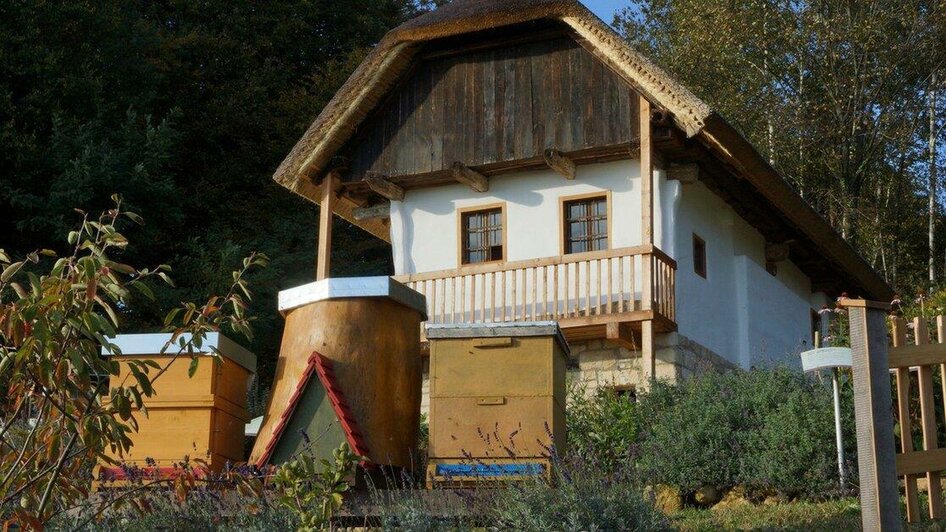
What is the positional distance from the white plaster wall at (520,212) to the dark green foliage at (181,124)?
4167 mm

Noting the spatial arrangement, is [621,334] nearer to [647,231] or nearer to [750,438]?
[647,231]

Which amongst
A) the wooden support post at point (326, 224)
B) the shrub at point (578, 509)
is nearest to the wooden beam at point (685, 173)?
the wooden support post at point (326, 224)

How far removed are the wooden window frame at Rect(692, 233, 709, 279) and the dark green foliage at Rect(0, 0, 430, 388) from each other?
733cm

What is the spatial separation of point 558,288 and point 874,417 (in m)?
10.9

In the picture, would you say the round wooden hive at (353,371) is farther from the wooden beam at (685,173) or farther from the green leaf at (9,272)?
the wooden beam at (685,173)

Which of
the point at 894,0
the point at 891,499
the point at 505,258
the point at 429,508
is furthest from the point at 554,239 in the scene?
the point at 894,0

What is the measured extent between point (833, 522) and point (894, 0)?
834 inches

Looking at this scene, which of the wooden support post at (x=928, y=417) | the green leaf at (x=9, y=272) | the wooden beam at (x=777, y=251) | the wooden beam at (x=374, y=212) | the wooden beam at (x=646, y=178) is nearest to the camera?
the green leaf at (x=9, y=272)

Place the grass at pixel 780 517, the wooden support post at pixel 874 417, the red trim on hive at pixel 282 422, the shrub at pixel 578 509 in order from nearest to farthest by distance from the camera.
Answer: the wooden support post at pixel 874 417
the shrub at pixel 578 509
the grass at pixel 780 517
the red trim on hive at pixel 282 422

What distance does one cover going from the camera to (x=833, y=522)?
969 centimetres

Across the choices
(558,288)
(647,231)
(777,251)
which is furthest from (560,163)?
(777,251)

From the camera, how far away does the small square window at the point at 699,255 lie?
18875mm

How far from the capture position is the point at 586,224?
725 inches

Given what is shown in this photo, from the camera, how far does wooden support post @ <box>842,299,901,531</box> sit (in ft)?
22.2
